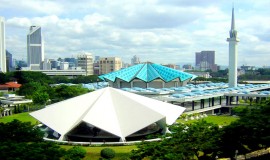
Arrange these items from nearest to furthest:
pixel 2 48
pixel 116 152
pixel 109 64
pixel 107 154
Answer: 1. pixel 107 154
2. pixel 116 152
3. pixel 2 48
4. pixel 109 64

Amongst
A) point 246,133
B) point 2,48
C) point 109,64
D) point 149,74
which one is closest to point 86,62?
point 109,64

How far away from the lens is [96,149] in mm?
27031

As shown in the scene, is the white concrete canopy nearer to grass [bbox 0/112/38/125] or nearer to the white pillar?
grass [bbox 0/112/38/125]

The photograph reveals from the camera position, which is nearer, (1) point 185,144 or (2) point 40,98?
(1) point 185,144

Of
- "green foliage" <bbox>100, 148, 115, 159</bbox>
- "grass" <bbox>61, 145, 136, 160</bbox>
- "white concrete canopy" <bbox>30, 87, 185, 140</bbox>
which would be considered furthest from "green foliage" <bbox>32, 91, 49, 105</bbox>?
"green foliage" <bbox>100, 148, 115, 159</bbox>

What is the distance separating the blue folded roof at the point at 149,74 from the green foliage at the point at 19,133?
55523 mm

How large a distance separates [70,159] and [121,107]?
622 inches

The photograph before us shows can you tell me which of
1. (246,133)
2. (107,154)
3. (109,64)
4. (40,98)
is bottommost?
(107,154)

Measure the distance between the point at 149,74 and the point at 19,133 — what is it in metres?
58.6

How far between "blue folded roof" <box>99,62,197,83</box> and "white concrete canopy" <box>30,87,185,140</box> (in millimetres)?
41098

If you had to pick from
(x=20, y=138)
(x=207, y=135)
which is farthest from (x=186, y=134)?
(x=20, y=138)

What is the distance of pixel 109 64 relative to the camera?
162 metres

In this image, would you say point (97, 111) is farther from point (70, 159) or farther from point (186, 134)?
point (70, 159)

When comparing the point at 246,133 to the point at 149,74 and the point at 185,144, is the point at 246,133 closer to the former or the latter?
the point at 185,144
